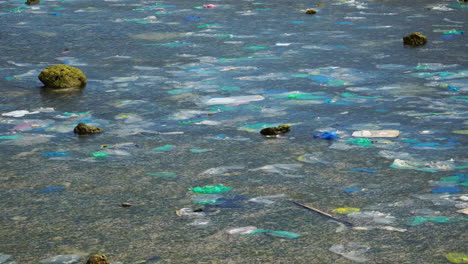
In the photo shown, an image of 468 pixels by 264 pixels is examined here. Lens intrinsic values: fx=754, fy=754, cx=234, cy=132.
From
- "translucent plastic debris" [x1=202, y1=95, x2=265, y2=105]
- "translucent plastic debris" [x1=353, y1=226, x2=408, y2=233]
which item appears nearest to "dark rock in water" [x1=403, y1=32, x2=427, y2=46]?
"translucent plastic debris" [x1=202, y1=95, x2=265, y2=105]

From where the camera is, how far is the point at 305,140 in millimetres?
4152

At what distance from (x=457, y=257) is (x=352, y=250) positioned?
359 mm

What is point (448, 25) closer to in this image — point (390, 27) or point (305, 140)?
point (390, 27)

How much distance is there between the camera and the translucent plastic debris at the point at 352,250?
2625 mm

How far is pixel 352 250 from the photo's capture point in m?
2.69

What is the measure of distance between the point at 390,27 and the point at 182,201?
5.14 metres

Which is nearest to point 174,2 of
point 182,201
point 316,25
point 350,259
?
point 316,25

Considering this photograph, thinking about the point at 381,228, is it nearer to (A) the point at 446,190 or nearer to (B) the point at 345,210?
(B) the point at 345,210

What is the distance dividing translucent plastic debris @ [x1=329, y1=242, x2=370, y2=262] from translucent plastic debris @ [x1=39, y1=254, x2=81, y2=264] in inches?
35.7

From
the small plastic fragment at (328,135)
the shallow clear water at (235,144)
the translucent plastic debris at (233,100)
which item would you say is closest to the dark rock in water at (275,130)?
the shallow clear water at (235,144)

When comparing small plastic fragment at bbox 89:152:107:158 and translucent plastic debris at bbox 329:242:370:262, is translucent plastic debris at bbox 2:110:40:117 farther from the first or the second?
translucent plastic debris at bbox 329:242:370:262

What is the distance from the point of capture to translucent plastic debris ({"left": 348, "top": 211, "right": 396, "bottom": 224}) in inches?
117

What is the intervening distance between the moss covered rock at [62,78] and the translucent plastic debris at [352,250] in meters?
3.35

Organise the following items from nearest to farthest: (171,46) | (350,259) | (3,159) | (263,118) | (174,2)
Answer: (350,259)
(3,159)
(263,118)
(171,46)
(174,2)
